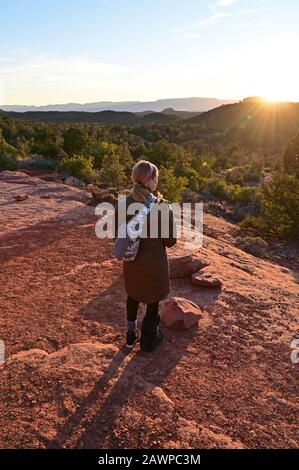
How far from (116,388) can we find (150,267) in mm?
1030

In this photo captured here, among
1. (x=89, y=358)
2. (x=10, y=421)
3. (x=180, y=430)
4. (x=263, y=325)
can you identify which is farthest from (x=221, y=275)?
(x=10, y=421)

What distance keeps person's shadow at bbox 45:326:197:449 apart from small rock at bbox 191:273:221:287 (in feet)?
3.79

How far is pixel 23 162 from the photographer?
19.6 meters

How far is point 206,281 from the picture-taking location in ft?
18.5

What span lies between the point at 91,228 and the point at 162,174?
502cm

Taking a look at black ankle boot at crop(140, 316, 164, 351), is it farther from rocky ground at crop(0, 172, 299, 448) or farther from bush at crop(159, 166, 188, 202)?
bush at crop(159, 166, 188, 202)

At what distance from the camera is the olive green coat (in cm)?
352

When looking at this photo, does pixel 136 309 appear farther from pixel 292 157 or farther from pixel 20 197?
pixel 292 157

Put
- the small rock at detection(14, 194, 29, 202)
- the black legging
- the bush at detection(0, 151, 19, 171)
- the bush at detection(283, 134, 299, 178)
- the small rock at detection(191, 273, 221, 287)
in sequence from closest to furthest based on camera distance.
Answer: the black legging → the small rock at detection(191, 273, 221, 287) → the small rock at detection(14, 194, 29, 202) → the bush at detection(283, 134, 299, 178) → the bush at detection(0, 151, 19, 171)

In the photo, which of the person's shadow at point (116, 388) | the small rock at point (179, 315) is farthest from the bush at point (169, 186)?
the person's shadow at point (116, 388)

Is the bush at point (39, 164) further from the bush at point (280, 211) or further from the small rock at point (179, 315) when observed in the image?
the small rock at point (179, 315)

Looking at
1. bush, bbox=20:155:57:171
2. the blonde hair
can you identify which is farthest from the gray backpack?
bush, bbox=20:155:57:171

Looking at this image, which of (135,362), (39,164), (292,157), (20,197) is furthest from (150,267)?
(39,164)

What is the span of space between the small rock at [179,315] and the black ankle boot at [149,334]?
46 centimetres
